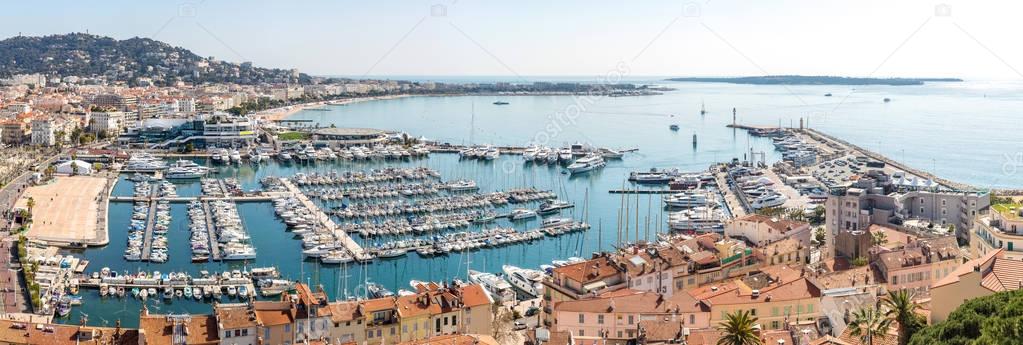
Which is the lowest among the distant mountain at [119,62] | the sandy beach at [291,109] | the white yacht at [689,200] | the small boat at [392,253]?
the small boat at [392,253]

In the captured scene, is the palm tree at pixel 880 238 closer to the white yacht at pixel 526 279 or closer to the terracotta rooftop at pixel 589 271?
the terracotta rooftop at pixel 589 271

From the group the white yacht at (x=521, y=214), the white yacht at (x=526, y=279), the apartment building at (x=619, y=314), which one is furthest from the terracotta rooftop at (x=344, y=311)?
the white yacht at (x=521, y=214)

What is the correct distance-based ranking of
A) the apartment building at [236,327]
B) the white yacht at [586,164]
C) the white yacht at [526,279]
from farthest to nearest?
1. the white yacht at [586,164]
2. the white yacht at [526,279]
3. the apartment building at [236,327]

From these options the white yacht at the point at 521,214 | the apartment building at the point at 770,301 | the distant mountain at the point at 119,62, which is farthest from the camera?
the distant mountain at the point at 119,62

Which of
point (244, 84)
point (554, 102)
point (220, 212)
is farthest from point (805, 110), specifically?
point (220, 212)

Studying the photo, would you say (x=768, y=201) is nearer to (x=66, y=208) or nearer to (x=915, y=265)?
(x=915, y=265)

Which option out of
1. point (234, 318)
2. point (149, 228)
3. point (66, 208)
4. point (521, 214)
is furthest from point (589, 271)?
point (66, 208)

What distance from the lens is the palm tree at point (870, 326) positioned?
10.0 metres

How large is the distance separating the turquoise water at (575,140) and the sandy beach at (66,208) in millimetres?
810

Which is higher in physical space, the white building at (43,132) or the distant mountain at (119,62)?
the distant mountain at (119,62)

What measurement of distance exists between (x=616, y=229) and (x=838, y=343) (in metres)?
17.1

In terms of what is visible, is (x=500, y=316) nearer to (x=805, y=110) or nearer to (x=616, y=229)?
(x=616, y=229)

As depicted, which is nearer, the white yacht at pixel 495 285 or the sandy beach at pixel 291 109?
the white yacht at pixel 495 285

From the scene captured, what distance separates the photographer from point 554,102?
10719cm
